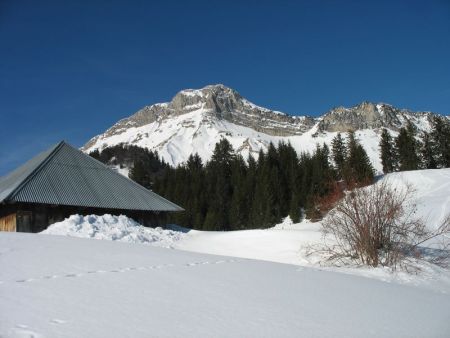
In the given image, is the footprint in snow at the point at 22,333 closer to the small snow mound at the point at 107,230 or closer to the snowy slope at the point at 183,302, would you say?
the snowy slope at the point at 183,302

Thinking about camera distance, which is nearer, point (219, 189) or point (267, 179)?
point (267, 179)

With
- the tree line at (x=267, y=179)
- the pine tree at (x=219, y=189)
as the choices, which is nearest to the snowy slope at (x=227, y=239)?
the tree line at (x=267, y=179)

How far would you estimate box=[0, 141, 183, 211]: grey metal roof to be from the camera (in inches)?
920

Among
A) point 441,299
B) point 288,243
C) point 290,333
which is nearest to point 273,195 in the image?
point 288,243

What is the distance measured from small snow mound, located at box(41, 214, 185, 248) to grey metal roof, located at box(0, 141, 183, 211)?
2682mm

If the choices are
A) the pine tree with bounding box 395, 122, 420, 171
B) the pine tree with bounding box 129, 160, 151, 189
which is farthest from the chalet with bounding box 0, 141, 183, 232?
the pine tree with bounding box 395, 122, 420, 171

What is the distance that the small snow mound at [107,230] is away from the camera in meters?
20.2

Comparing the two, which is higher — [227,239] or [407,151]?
[407,151]

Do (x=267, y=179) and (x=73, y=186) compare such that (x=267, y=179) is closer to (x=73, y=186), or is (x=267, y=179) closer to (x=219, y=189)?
(x=219, y=189)

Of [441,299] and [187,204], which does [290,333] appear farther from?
[187,204]

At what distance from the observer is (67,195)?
24.5 m

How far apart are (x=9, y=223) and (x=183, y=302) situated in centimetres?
2152

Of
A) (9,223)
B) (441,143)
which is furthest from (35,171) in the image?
(441,143)

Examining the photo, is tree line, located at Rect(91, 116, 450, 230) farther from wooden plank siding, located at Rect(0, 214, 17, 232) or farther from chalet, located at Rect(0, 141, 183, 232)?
wooden plank siding, located at Rect(0, 214, 17, 232)
